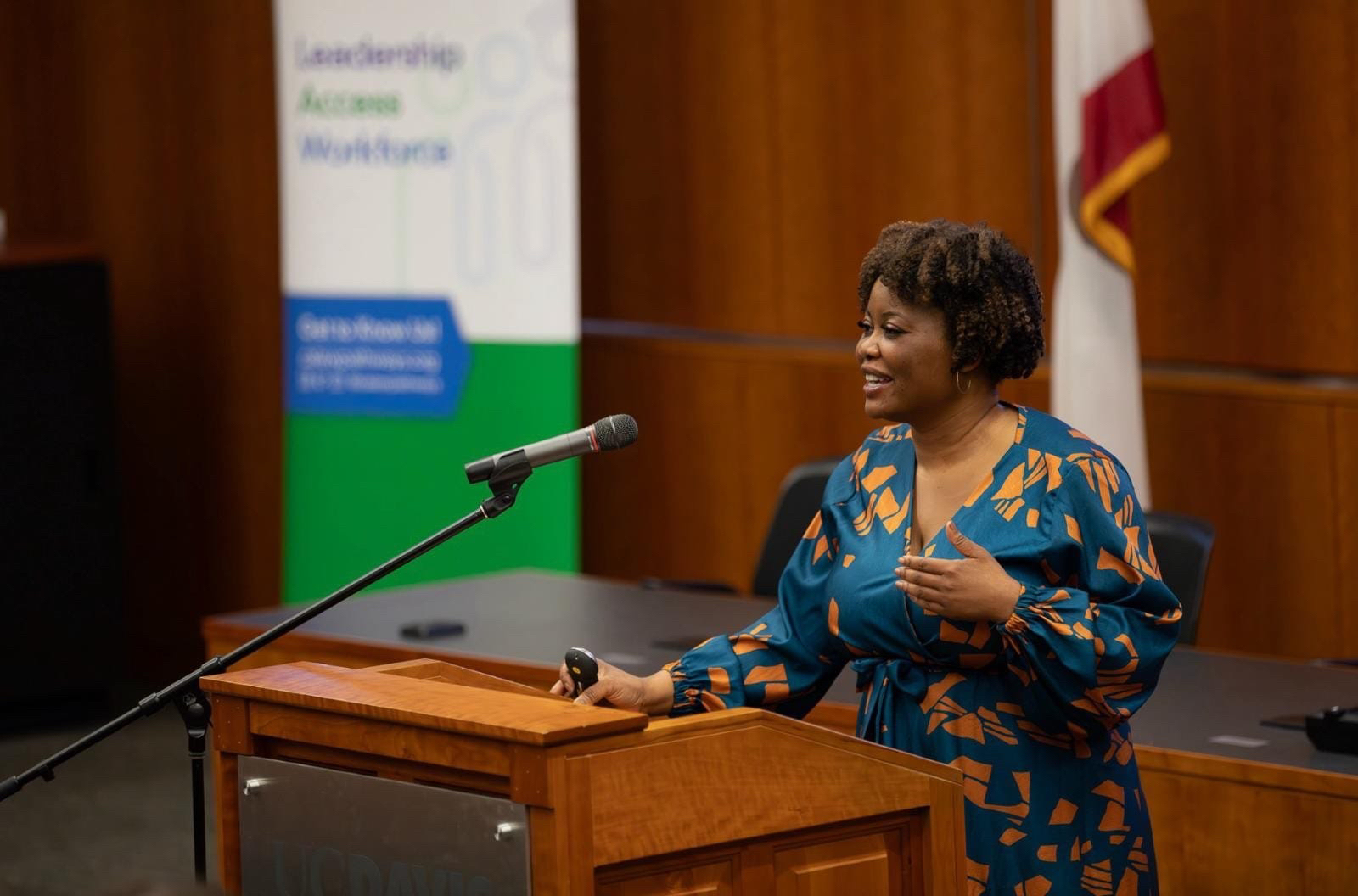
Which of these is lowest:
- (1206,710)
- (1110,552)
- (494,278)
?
(1206,710)

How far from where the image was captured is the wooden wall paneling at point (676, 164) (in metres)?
6.21

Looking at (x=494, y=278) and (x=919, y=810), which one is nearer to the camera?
(x=919, y=810)

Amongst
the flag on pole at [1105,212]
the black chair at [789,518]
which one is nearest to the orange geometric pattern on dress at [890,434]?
the black chair at [789,518]

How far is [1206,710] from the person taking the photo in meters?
3.53

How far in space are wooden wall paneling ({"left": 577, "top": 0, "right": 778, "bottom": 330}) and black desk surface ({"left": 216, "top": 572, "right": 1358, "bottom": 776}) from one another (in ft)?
4.50

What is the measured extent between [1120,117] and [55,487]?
3764 mm

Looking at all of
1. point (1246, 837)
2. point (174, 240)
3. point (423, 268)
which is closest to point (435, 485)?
point (423, 268)

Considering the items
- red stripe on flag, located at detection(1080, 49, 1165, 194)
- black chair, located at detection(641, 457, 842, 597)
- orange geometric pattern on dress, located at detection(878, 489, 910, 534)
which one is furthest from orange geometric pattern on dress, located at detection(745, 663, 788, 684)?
red stripe on flag, located at detection(1080, 49, 1165, 194)

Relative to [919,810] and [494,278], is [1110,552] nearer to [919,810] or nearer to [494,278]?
[919,810]

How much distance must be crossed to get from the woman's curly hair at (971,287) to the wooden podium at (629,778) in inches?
21.3

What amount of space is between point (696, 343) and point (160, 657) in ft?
8.73

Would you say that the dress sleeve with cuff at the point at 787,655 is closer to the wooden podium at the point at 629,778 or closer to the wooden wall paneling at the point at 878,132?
the wooden podium at the point at 629,778

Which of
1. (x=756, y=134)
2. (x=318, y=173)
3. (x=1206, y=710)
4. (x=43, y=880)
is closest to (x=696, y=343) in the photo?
(x=756, y=134)

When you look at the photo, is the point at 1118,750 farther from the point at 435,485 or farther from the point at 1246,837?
the point at 435,485
